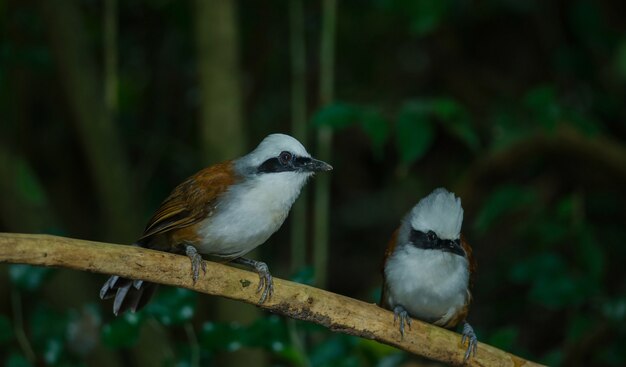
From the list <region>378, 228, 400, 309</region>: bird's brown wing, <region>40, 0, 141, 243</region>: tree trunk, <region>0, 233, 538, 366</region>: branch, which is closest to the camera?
<region>0, 233, 538, 366</region>: branch

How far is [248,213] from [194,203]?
0.26 meters

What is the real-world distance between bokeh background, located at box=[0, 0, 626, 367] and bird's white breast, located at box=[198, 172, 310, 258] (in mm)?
304

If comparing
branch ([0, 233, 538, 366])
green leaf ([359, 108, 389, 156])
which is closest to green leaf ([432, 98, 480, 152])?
green leaf ([359, 108, 389, 156])

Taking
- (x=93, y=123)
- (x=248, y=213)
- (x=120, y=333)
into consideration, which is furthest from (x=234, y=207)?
(x=93, y=123)

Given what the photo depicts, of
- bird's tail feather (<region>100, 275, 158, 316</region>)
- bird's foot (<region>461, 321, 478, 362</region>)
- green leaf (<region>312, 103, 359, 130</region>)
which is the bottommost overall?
bird's foot (<region>461, 321, 478, 362</region>)

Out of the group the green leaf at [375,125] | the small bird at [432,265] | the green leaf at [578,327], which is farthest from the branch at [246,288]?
the green leaf at [578,327]

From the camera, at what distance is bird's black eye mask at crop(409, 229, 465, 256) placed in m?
3.74

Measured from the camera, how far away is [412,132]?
4297 mm

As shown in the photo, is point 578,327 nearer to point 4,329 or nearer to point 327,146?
point 327,146

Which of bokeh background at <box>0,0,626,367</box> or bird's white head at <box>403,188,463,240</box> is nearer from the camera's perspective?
bird's white head at <box>403,188,463,240</box>

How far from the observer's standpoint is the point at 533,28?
23.4 feet

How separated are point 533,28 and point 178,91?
279 centimetres

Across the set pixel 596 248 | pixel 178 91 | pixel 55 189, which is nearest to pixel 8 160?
pixel 55 189

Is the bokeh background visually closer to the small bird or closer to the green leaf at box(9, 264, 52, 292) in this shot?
the green leaf at box(9, 264, 52, 292)
